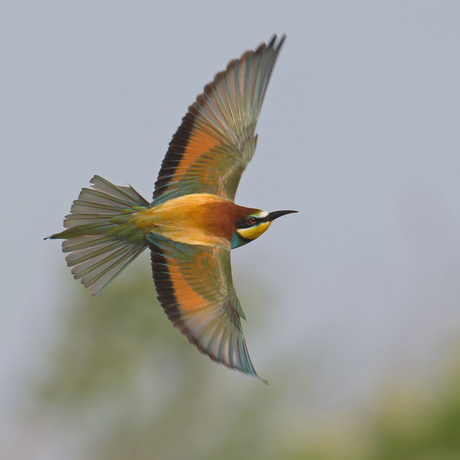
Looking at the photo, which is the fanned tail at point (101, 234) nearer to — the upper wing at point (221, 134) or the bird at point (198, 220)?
the bird at point (198, 220)

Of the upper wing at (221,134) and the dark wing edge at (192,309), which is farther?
the upper wing at (221,134)

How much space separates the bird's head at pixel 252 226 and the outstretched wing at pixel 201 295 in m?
0.09

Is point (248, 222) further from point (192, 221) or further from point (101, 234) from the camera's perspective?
point (101, 234)

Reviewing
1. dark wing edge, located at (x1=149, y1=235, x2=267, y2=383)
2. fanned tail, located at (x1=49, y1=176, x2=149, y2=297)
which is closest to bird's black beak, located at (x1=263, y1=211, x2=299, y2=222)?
dark wing edge, located at (x1=149, y1=235, x2=267, y2=383)

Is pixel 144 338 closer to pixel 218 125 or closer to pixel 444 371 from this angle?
pixel 444 371

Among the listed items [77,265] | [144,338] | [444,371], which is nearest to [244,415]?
[144,338]

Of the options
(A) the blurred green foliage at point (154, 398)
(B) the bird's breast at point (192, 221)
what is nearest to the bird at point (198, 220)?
(B) the bird's breast at point (192, 221)

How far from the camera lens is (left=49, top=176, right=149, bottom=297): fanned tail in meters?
2.71

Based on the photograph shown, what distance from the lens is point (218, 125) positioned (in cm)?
297

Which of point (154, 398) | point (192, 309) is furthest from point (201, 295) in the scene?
point (154, 398)

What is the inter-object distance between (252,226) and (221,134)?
19.9 inches

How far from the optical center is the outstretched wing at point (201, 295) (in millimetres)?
2578

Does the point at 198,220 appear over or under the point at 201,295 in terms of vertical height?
over

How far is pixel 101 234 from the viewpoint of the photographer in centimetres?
276
